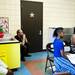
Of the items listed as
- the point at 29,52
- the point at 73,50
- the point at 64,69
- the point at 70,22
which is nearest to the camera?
the point at 64,69

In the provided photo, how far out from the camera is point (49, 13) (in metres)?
8.15

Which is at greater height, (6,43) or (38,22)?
(38,22)

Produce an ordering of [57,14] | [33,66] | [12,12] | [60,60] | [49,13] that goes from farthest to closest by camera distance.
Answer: [57,14] < [49,13] < [12,12] < [33,66] < [60,60]

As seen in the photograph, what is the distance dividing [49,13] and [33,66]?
10.2ft

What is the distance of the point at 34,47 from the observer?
26.0 ft

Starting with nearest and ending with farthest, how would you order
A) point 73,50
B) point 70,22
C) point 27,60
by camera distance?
point 73,50 < point 27,60 < point 70,22

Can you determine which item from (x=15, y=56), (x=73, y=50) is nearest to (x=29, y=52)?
(x=15, y=56)

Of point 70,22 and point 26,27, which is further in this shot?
point 70,22

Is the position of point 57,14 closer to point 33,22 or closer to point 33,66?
point 33,22

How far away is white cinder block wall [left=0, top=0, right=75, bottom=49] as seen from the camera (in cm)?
700

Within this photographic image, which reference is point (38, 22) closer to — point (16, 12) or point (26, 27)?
point (26, 27)

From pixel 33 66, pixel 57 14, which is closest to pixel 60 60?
pixel 33 66

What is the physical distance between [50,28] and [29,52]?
1447 mm

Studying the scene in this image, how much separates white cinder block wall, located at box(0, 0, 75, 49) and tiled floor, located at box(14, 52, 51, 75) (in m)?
1.33
